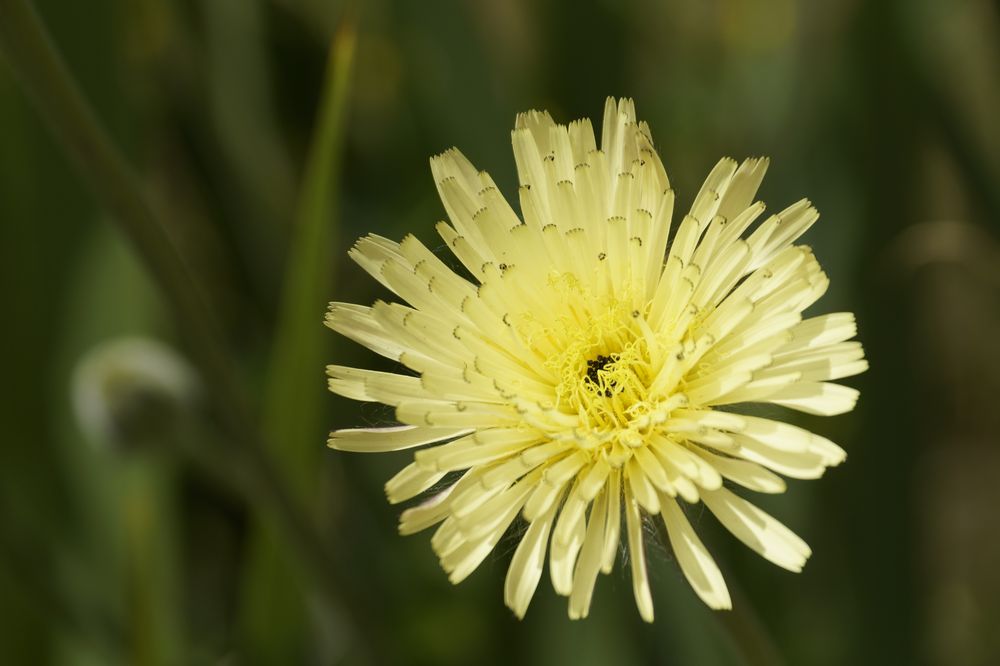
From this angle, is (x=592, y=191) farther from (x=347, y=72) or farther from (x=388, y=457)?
(x=388, y=457)

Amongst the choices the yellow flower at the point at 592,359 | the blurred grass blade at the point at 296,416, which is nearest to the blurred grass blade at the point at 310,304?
the blurred grass blade at the point at 296,416

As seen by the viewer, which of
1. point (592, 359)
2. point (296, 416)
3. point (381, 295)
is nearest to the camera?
point (592, 359)

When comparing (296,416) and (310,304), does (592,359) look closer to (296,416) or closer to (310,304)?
(310,304)

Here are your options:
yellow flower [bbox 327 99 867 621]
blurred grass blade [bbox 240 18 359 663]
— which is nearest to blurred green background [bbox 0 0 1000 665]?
blurred grass blade [bbox 240 18 359 663]

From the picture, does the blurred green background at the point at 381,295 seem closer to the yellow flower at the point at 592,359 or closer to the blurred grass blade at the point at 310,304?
the blurred grass blade at the point at 310,304

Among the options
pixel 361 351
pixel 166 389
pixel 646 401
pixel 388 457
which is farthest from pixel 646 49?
pixel 646 401

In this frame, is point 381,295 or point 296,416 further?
point 381,295

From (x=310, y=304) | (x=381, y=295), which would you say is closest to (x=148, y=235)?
(x=310, y=304)
